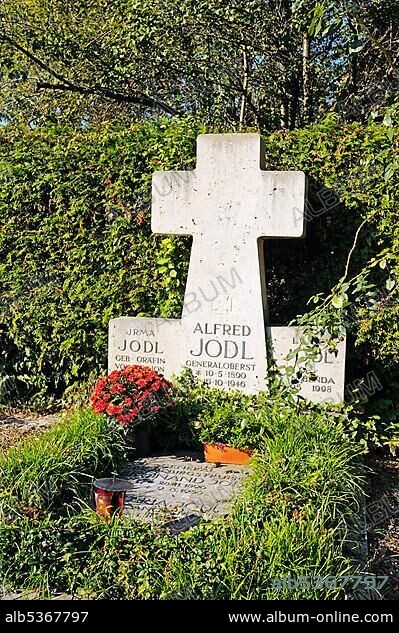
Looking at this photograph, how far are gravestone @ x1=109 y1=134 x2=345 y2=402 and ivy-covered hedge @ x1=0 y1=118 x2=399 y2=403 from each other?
1.49ft

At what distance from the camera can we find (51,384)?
6594 mm

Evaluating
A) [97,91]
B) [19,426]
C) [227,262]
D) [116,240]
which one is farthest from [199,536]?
[97,91]

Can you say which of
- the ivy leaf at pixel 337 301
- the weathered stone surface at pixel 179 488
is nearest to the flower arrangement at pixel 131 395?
the weathered stone surface at pixel 179 488

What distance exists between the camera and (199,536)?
10.4 feet

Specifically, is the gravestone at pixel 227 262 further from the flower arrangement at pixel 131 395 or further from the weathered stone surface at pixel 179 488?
the weathered stone surface at pixel 179 488

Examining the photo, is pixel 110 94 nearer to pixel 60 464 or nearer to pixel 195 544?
pixel 60 464

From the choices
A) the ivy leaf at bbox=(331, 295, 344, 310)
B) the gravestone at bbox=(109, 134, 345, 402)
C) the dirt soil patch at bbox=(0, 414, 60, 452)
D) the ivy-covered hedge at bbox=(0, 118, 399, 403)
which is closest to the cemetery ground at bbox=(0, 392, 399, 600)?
the ivy leaf at bbox=(331, 295, 344, 310)

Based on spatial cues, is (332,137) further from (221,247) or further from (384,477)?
(384,477)

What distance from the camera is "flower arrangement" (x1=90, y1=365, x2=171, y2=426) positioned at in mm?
4746

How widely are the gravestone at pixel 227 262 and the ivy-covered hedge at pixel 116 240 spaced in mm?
454

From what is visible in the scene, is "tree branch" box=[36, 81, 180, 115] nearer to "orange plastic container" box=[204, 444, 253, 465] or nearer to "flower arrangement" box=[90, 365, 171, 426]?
"flower arrangement" box=[90, 365, 171, 426]

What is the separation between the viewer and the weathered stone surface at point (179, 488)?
12.5 ft
